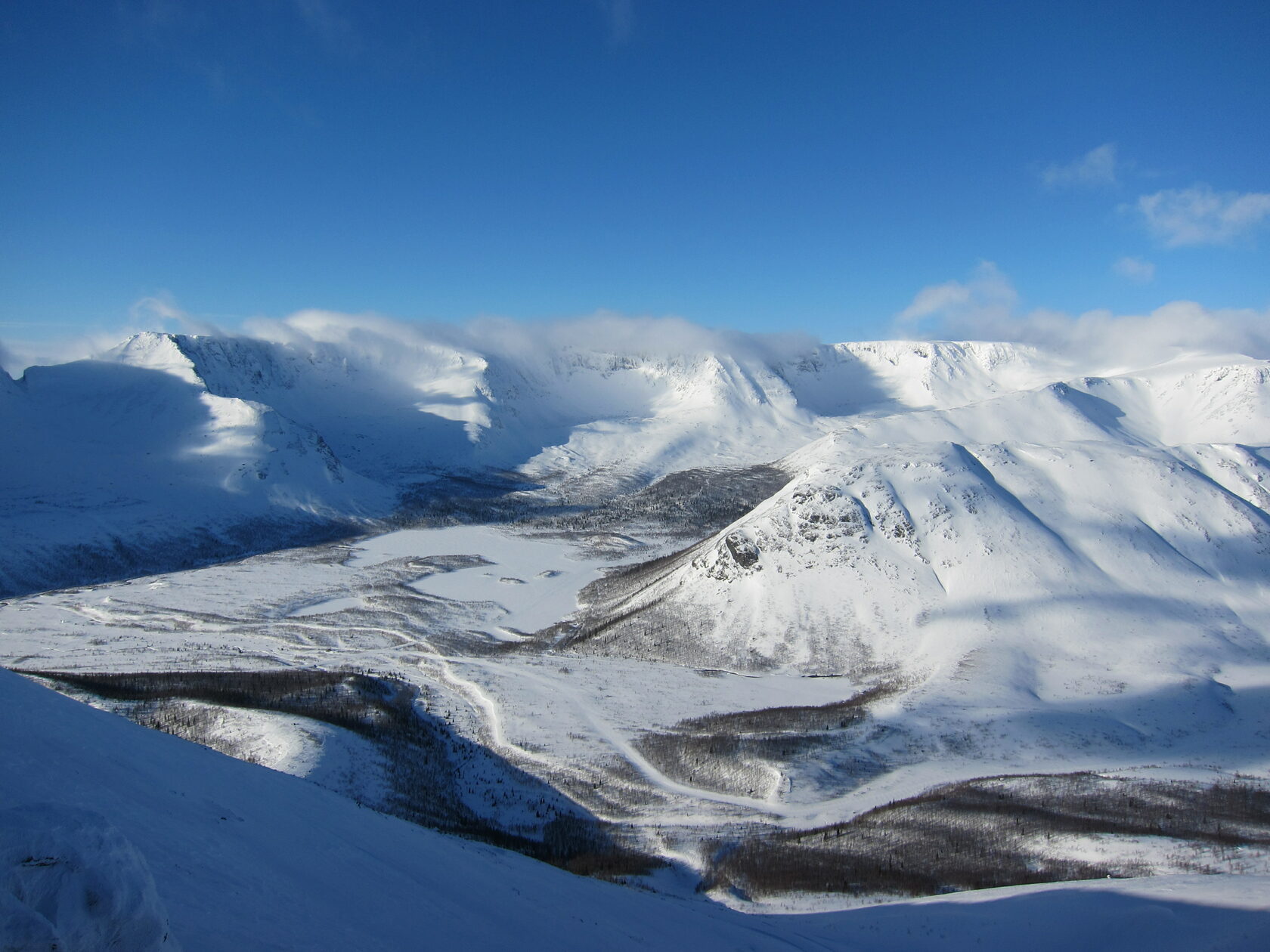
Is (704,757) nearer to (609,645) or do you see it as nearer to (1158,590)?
(609,645)

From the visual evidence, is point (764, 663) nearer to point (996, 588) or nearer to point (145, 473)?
point (996, 588)

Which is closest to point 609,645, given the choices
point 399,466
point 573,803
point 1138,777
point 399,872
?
point 573,803

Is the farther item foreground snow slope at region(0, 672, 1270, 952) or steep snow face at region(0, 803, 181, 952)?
foreground snow slope at region(0, 672, 1270, 952)

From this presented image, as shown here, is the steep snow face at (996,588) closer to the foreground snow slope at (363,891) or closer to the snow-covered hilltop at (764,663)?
the snow-covered hilltop at (764,663)

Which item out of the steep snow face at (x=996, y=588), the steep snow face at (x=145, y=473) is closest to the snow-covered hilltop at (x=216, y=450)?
the steep snow face at (x=145, y=473)

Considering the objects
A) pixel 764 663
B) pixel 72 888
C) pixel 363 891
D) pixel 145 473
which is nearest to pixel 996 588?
pixel 764 663

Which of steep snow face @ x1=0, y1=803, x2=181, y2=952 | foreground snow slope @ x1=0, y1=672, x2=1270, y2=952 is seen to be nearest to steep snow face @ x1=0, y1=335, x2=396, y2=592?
foreground snow slope @ x1=0, y1=672, x2=1270, y2=952

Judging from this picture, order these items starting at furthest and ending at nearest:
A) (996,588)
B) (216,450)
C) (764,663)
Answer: (216,450)
(996,588)
(764,663)

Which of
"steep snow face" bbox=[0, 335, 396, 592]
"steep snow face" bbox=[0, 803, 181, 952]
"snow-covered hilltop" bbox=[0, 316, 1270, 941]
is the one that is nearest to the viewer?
"steep snow face" bbox=[0, 803, 181, 952]

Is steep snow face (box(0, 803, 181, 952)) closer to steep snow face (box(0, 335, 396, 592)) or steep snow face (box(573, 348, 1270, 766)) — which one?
steep snow face (box(573, 348, 1270, 766))
